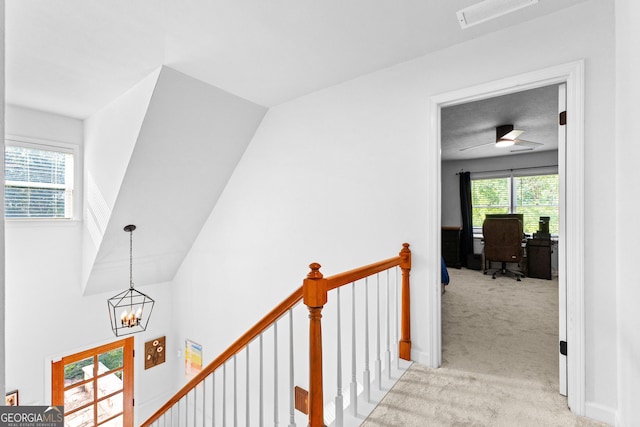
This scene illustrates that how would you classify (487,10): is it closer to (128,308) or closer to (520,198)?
(520,198)

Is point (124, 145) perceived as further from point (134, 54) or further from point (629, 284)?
point (629, 284)

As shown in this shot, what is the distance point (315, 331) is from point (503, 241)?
499 cm

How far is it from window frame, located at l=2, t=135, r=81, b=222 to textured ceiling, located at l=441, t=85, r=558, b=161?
15.0ft

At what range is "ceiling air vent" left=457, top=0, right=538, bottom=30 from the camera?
1860 mm

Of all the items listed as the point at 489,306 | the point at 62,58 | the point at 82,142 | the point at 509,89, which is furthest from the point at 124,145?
the point at 489,306

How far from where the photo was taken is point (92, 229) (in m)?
3.77

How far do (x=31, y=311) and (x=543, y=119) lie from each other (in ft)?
22.0

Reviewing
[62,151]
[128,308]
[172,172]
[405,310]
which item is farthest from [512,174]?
[62,151]

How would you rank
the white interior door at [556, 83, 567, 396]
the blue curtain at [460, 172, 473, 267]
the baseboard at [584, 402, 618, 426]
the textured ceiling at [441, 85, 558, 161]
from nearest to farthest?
the baseboard at [584, 402, 618, 426]
the white interior door at [556, 83, 567, 396]
the textured ceiling at [441, 85, 558, 161]
the blue curtain at [460, 172, 473, 267]

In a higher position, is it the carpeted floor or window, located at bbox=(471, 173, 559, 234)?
window, located at bbox=(471, 173, 559, 234)

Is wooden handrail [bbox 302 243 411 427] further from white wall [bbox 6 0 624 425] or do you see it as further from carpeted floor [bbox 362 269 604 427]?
white wall [bbox 6 0 624 425]

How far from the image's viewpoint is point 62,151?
377 centimetres

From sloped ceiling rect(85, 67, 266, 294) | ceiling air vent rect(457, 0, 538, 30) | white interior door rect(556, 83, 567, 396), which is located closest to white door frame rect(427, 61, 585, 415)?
white interior door rect(556, 83, 567, 396)

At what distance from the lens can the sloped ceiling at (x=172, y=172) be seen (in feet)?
9.47
